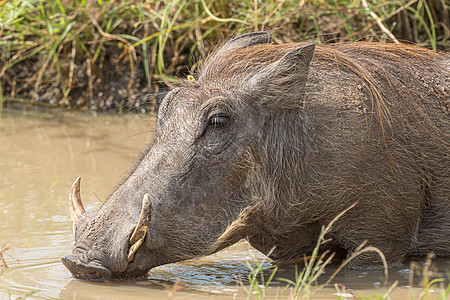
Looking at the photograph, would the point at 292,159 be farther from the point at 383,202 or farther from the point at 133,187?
the point at 133,187

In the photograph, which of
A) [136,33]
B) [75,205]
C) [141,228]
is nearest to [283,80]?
[141,228]

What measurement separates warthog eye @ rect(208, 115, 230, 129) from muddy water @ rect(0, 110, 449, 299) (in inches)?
19.8

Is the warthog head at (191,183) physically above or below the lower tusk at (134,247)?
above

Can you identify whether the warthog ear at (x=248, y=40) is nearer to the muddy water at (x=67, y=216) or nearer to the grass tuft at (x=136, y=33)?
the muddy water at (x=67, y=216)

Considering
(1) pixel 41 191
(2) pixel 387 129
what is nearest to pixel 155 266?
(2) pixel 387 129

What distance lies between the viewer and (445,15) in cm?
665

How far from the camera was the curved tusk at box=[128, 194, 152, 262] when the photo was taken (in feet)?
10.7

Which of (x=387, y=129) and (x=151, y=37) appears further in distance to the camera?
(x=151, y=37)

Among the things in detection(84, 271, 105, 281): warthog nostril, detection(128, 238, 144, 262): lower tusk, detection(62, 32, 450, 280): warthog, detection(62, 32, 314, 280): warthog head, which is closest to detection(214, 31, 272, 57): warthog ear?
detection(62, 32, 450, 280): warthog

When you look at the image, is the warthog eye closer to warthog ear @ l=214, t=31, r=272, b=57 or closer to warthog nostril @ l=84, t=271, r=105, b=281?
warthog ear @ l=214, t=31, r=272, b=57

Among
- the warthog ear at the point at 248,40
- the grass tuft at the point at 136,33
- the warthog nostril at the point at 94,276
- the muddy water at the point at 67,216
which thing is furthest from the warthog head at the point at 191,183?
the grass tuft at the point at 136,33

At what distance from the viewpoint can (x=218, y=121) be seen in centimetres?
350

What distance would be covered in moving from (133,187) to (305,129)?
2.64ft

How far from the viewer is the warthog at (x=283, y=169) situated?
11.2 ft
